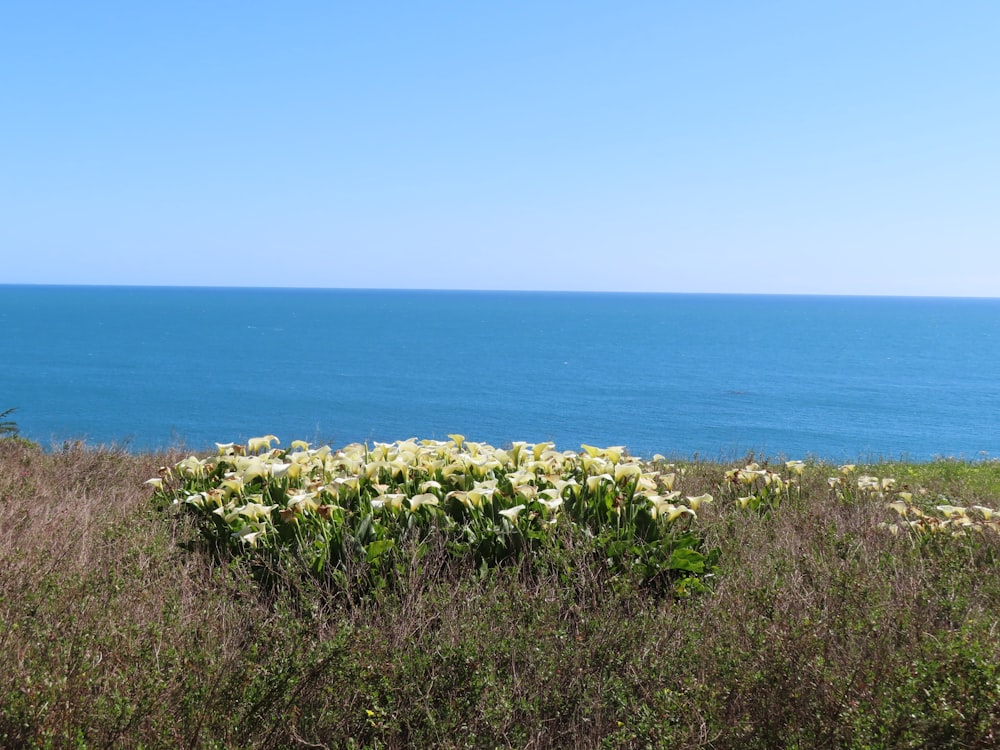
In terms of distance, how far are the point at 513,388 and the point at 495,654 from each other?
7234 cm

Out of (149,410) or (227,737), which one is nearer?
(227,737)

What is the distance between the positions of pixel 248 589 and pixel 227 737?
55.1 inches

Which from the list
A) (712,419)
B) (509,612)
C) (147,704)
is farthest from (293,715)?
(712,419)

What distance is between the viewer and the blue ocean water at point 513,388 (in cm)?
5222

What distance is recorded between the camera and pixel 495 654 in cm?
336

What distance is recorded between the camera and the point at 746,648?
3432mm

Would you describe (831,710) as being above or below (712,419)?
above

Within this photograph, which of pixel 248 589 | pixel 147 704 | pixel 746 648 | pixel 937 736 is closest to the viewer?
pixel 937 736

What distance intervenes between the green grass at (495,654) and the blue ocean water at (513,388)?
884cm

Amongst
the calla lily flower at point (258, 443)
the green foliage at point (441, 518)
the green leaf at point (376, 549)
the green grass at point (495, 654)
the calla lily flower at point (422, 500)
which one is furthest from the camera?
the calla lily flower at point (258, 443)

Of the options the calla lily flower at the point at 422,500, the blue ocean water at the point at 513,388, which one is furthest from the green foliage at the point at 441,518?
the blue ocean water at the point at 513,388

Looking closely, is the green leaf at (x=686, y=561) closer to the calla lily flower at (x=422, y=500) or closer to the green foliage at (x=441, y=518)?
the green foliage at (x=441, y=518)

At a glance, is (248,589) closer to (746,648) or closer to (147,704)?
(147,704)

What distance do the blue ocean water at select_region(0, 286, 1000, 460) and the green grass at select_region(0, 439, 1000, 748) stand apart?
8835mm
